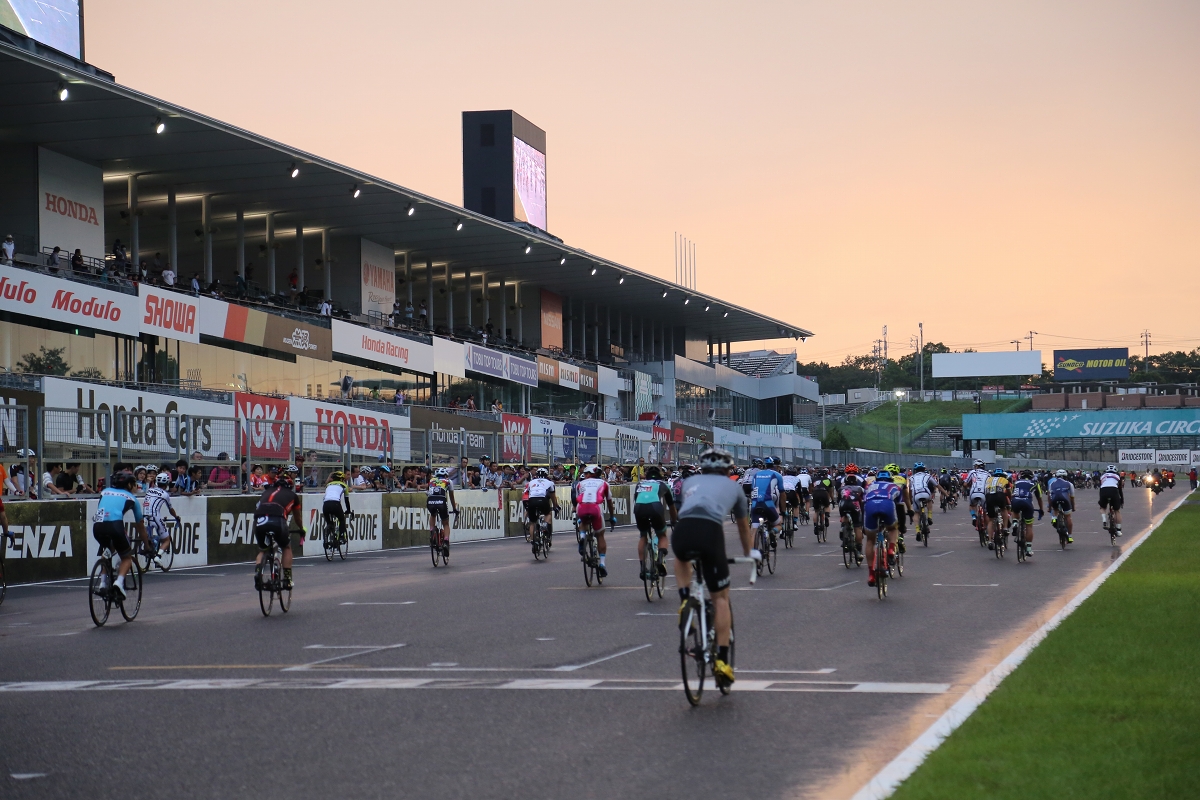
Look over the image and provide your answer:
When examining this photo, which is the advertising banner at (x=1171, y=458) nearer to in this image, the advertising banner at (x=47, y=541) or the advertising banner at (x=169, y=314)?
the advertising banner at (x=169, y=314)

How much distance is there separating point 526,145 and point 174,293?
112 ft

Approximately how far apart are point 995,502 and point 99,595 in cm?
1699

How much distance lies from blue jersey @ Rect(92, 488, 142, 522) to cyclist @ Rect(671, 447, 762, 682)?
7938mm

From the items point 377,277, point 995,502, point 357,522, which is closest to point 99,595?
point 357,522

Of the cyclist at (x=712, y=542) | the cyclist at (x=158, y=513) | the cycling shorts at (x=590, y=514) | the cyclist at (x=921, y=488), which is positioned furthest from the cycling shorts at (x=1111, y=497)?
the cyclist at (x=712, y=542)

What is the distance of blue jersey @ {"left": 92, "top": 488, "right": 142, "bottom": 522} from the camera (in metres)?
15.0

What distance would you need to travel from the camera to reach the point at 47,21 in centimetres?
3850

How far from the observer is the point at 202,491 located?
26062mm

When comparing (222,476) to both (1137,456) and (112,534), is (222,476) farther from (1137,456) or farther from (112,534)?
(1137,456)

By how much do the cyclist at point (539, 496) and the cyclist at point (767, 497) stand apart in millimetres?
4087

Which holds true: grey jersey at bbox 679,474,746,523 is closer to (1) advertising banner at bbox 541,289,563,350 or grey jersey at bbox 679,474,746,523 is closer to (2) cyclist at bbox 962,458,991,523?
(2) cyclist at bbox 962,458,991,523

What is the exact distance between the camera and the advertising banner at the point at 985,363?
140375mm

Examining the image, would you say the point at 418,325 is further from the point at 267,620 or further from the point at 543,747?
the point at 543,747

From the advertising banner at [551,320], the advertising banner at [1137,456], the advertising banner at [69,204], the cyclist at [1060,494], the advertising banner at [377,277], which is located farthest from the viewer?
the advertising banner at [1137,456]
